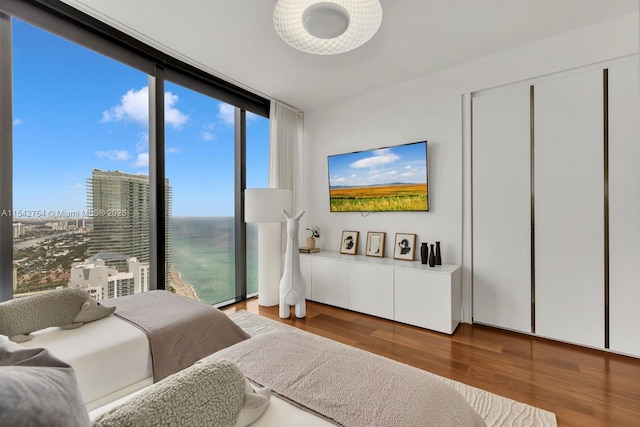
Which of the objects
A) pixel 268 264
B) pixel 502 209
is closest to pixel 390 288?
pixel 502 209

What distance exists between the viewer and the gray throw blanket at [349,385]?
893 mm

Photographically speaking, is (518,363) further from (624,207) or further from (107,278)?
(107,278)

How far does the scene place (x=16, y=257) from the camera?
79.0 inches

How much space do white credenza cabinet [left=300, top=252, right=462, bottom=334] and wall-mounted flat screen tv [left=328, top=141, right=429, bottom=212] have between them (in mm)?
654

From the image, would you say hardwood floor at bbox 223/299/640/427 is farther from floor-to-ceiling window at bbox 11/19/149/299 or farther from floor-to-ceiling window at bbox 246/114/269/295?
floor-to-ceiling window at bbox 11/19/149/299

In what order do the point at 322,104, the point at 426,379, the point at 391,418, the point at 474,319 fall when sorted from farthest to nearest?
the point at 322,104, the point at 474,319, the point at 426,379, the point at 391,418

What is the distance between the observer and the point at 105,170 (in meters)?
2.46

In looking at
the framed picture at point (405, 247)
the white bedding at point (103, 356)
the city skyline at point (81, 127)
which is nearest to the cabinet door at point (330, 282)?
the framed picture at point (405, 247)

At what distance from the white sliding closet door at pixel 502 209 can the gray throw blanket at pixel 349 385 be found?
2.06m

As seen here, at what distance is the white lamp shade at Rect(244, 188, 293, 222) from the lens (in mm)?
3047

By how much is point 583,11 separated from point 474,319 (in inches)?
107

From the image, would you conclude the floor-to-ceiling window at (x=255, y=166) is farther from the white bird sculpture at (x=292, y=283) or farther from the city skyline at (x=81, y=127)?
the white bird sculpture at (x=292, y=283)

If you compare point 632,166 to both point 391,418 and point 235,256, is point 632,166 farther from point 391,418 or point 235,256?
point 235,256

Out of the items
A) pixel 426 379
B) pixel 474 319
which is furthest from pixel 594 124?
pixel 426 379
